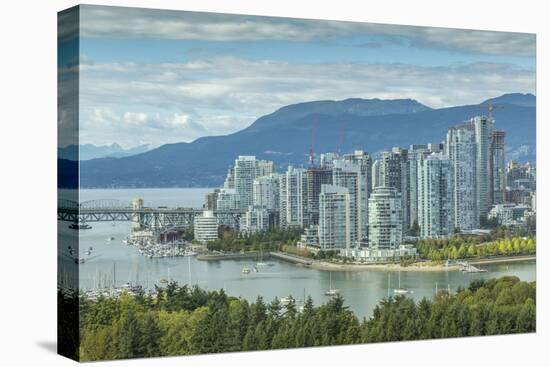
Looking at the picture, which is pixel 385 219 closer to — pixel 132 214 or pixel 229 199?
pixel 229 199

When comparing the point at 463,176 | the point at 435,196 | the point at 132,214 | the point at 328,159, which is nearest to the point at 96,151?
the point at 132,214

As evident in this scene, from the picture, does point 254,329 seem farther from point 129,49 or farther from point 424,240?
point 129,49

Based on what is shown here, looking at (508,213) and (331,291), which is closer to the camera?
(331,291)

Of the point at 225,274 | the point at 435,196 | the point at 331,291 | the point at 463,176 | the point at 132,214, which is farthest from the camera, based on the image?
the point at 463,176

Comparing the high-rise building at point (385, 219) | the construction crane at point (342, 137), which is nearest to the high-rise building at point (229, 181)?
the construction crane at point (342, 137)

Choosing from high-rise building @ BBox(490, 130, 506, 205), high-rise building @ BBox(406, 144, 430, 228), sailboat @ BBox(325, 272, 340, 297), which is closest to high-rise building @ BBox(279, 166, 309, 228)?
sailboat @ BBox(325, 272, 340, 297)
